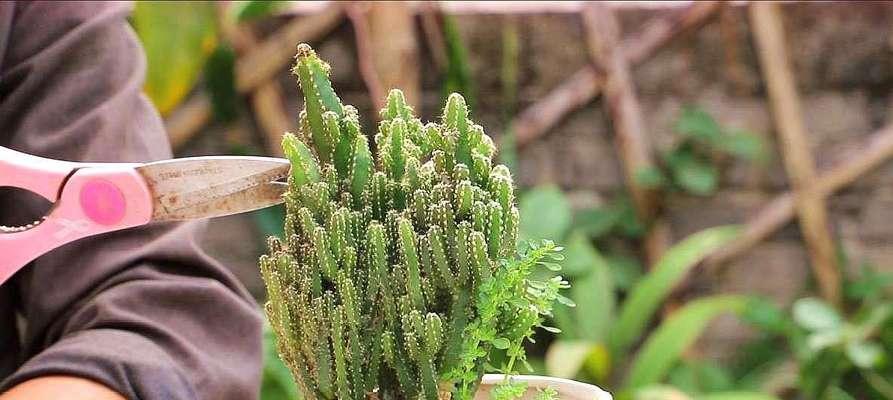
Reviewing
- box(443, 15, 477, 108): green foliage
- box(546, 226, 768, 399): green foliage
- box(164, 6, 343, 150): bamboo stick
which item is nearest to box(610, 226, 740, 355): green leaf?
box(546, 226, 768, 399): green foliage

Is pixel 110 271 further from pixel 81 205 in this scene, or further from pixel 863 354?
pixel 863 354

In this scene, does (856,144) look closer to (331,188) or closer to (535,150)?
(535,150)

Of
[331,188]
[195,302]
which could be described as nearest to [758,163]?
[195,302]

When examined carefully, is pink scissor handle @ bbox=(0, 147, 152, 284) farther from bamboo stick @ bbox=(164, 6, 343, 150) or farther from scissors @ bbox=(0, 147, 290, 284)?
bamboo stick @ bbox=(164, 6, 343, 150)

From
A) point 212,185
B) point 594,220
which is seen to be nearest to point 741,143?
point 594,220

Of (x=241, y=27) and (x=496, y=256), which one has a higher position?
(x=241, y=27)

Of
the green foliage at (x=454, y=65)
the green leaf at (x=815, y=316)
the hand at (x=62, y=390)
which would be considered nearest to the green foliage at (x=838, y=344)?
the green leaf at (x=815, y=316)
